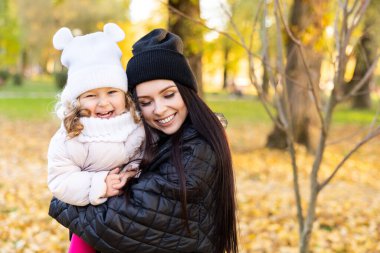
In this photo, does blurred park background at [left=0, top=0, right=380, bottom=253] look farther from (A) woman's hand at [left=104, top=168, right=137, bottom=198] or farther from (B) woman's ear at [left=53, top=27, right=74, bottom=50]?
(A) woman's hand at [left=104, top=168, right=137, bottom=198]

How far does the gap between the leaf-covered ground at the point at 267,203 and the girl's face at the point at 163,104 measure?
2641mm

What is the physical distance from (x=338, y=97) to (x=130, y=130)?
5.60ft

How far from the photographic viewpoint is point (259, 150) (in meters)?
9.88

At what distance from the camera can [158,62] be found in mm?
2061

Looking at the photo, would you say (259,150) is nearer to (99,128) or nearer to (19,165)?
(19,165)

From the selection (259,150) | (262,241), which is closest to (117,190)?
(262,241)

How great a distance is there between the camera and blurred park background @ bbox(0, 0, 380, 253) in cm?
323

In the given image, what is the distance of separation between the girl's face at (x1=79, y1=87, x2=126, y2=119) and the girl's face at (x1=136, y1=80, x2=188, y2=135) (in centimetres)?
10

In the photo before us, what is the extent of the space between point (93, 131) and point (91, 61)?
1.08ft

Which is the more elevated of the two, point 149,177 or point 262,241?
→ point 149,177

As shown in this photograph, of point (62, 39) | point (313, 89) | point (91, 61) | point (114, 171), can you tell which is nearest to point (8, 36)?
point (313, 89)

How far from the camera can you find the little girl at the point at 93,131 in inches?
76.0

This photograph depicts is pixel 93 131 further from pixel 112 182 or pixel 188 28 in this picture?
pixel 188 28

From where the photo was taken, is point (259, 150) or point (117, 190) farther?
point (259, 150)
